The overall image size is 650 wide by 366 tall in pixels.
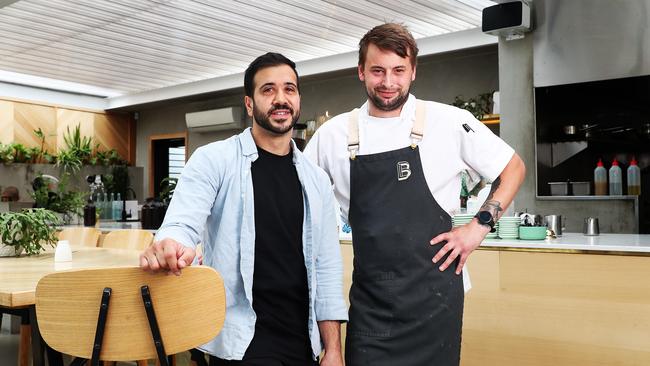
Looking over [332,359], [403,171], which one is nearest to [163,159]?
[403,171]

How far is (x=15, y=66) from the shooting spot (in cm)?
774

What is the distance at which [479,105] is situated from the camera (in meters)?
6.32

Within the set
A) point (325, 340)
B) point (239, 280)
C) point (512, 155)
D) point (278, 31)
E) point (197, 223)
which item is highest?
point (278, 31)

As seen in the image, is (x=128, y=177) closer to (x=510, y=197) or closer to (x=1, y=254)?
(x=1, y=254)

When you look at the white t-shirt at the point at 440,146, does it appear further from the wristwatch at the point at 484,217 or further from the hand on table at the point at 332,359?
the hand on table at the point at 332,359

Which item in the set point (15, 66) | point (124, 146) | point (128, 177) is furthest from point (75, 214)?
point (124, 146)

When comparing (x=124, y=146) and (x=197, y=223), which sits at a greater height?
(x=124, y=146)

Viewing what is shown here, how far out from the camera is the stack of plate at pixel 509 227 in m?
3.35

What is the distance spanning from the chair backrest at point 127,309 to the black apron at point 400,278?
1.73 ft

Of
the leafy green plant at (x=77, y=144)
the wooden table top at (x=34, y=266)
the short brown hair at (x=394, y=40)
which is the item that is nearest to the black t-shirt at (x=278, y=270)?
the short brown hair at (x=394, y=40)

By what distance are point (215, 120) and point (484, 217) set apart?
7.45 m

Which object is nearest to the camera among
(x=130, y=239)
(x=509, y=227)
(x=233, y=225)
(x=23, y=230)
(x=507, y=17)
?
(x=233, y=225)

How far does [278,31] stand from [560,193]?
306 centimetres

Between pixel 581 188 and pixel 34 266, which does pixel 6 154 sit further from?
pixel 581 188
